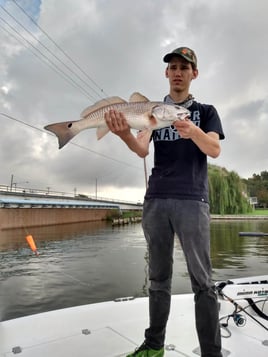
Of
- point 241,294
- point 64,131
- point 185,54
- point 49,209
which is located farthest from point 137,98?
point 49,209

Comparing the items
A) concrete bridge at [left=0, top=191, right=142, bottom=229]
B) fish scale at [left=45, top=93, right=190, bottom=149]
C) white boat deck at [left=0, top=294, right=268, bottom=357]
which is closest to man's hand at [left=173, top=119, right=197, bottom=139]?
fish scale at [left=45, top=93, right=190, bottom=149]

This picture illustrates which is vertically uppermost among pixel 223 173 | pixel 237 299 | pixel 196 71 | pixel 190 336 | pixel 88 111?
pixel 223 173

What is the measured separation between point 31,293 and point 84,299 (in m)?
1.94

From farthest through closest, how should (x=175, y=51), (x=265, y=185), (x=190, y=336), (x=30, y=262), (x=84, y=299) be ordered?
(x=265, y=185) < (x=30, y=262) < (x=84, y=299) < (x=190, y=336) < (x=175, y=51)

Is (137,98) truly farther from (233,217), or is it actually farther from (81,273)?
(233,217)

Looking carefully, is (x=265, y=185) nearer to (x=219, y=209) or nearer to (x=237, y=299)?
(x=219, y=209)

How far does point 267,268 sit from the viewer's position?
46.4 ft

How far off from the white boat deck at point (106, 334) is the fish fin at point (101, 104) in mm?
2001


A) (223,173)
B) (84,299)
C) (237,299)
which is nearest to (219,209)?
(223,173)

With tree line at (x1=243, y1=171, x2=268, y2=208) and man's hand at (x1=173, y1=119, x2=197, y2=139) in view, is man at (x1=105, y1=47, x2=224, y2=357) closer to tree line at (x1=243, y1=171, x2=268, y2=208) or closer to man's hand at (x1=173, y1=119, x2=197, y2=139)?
man's hand at (x1=173, y1=119, x2=197, y2=139)

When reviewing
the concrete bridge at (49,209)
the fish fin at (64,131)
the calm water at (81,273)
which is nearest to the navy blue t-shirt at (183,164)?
the fish fin at (64,131)

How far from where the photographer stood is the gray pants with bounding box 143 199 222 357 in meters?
Answer: 2.11

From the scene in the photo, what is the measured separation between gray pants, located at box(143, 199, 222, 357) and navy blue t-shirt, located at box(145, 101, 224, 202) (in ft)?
0.26

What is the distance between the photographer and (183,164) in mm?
2312
